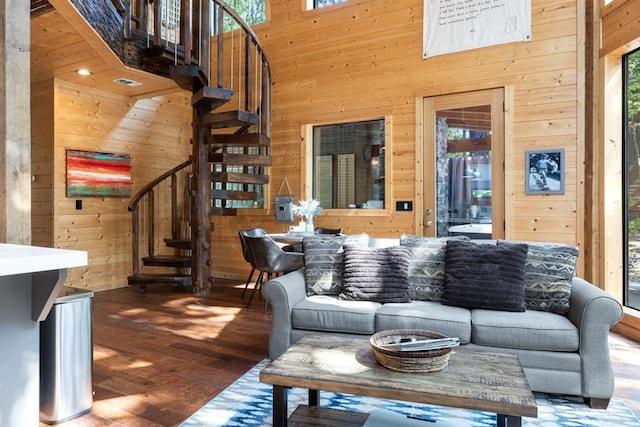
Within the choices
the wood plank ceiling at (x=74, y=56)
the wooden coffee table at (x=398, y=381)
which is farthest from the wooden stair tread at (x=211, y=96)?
the wooden coffee table at (x=398, y=381)

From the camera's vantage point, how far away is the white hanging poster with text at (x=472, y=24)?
4582 mm

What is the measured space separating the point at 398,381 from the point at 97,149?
18.0 feet

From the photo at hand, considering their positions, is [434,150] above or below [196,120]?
below

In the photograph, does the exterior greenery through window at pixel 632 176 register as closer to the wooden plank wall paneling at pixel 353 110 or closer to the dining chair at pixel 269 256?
the wooden plank wall paneling at pixel 353 110

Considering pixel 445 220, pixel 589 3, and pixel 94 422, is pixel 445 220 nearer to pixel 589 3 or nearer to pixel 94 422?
pixel 589 3

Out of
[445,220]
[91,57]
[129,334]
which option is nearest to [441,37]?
[445,220]

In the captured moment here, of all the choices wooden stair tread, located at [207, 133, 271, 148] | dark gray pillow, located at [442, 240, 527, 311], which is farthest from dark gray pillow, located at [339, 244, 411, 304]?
wooden stair tread, located at [207, 133, 271, 148]

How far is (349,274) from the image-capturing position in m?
3.12

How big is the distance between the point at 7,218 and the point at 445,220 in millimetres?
4176

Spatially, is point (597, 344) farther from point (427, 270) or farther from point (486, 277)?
point (427, 270)

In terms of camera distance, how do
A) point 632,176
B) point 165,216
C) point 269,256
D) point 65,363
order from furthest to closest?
Result: point 165,216 < point 269,256 < point 632,176 < point 65,363

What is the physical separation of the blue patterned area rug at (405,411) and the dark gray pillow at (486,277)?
0.59 metres

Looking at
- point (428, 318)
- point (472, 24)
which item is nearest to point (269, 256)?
point (428, 318)

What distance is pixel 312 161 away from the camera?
5.93m
